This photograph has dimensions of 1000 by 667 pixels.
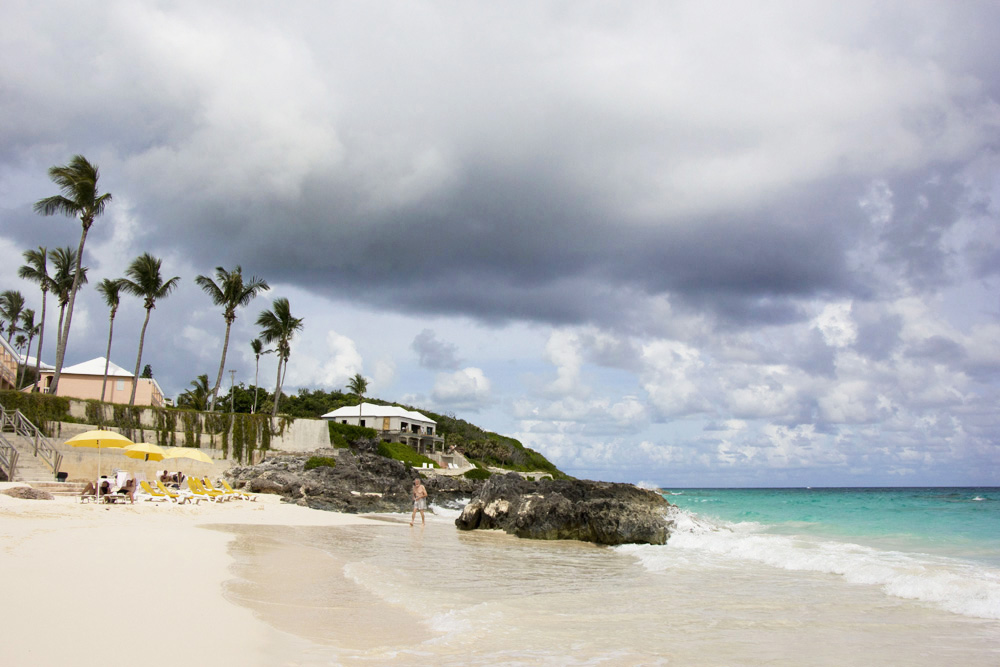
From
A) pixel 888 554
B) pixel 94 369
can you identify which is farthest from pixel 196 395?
pixel 888 554

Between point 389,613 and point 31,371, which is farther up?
point 31,371

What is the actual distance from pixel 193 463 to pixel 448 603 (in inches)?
1178

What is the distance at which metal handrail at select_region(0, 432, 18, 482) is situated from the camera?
75.9 ft

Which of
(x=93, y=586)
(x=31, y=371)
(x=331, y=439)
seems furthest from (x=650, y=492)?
(x=31, y=371)

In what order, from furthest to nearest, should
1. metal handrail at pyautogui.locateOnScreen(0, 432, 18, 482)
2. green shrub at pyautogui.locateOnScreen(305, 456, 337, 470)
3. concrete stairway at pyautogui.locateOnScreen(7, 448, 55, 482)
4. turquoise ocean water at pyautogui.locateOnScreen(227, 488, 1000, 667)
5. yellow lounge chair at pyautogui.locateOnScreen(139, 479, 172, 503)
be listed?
1. green shrub at pyautogui.locateOnScreen(305, 456, 337, 470)
2. concrete stairway at pyautogui.locateOnScreen(7, 448, 55, 482)
3. metal handrail at pyautogui.locateOnScreen(0, 432, 18, 482)
4. yellow lounge chair at pyautogui.locateOnScreen(139, 479, 172, 503)
5. turquoise ocean water at pyautogui.locateOnScreen(227, 488, 1000, 667)

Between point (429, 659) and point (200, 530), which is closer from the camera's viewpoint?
point (429, 659)

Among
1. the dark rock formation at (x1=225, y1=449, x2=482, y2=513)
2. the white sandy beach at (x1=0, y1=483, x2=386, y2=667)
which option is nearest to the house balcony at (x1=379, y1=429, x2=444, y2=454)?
the dark rock formation at (x1=225, y1=449, x2=482, y2=513)

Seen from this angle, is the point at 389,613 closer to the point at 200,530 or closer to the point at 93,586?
the point at 93,586

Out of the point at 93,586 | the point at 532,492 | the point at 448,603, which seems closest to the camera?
the point at 93,586

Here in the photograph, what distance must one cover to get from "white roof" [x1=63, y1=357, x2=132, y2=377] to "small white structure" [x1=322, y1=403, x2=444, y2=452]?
758 inches

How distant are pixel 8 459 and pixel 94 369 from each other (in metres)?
35.2

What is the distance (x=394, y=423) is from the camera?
6525 cm

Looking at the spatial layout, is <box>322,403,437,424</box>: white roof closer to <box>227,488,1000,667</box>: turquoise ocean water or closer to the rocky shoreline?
the rocky shoreline

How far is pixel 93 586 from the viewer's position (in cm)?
670
